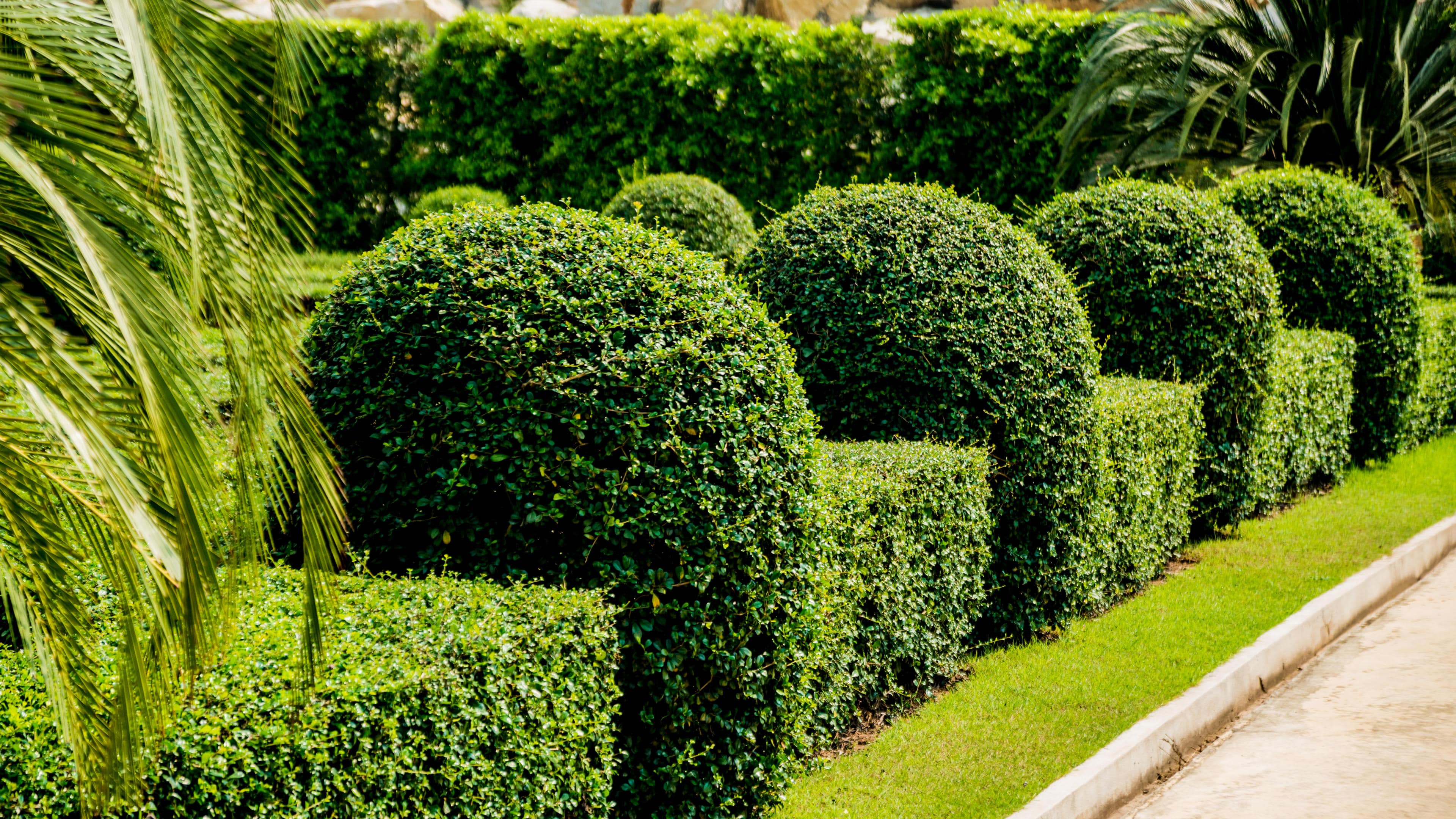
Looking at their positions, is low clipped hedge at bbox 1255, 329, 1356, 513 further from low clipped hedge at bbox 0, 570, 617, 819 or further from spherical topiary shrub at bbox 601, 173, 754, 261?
low clipped hedge at bbox 0, 570, 617, 819

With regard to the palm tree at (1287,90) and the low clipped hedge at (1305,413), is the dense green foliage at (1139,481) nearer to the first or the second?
the low clipped hedge at (1305,413)

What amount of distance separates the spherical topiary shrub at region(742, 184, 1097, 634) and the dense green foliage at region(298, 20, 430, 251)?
14.7m

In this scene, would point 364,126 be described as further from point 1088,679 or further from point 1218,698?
point 1218,698

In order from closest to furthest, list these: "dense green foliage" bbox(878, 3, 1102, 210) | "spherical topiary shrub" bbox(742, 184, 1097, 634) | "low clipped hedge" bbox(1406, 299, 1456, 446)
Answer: "spherical topiary shrub" bbox(742, 184, 1097, 634) → "low clipped hedge" bbox(1406, 299, 1456, 446) → "dense green foliage" bbox(878, 3, 1102, 210)

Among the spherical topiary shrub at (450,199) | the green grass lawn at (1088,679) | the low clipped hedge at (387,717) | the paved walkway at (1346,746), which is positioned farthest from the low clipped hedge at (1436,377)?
the low clipped hedge at (387,717)

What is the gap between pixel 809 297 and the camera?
6559 mm

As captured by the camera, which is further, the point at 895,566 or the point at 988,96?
the point at 988,96

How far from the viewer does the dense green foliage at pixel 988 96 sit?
53.8 feet

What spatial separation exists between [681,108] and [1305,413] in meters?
10.5

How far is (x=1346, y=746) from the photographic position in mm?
5816

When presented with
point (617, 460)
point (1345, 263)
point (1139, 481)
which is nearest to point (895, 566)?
point (617, 460)

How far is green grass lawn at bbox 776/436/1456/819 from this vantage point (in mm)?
4887

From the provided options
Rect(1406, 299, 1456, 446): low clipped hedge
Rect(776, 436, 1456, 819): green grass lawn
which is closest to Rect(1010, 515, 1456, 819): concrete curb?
Rect(776, 436, 1456, 819): green grass lawn

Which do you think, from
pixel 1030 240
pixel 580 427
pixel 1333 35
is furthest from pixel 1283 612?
pixel 1333 35
